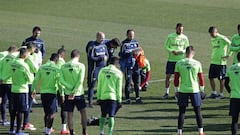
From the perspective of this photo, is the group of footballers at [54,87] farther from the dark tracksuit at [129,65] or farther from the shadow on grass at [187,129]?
A: the dark tracksuit at [129,65]

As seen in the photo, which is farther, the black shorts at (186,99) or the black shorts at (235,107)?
the black shorts at (186,99)

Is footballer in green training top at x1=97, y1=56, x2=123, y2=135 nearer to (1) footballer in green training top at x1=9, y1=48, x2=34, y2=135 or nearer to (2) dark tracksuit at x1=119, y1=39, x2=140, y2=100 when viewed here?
(1) footballer in green training top at x1=9, y1=48, x2=34, y2=135

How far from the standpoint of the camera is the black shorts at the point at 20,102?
65.4 ft

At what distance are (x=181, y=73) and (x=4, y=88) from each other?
5.04m

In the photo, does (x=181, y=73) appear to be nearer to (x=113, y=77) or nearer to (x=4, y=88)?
(x=113, y=77)

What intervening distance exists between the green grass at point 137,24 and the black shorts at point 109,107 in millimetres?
3436

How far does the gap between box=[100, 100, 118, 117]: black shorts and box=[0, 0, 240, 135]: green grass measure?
135 inches

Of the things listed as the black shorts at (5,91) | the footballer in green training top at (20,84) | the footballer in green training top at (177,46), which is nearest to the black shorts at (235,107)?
the footballer in green training top at (20,84)

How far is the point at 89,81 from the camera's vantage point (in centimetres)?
2433

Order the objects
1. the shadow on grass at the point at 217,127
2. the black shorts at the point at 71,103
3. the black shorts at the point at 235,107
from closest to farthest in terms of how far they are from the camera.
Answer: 1. the black shorts at the point at 235,107
2. the black shorts at the point at 71,103
3. the shadow on grass at the point at 217,127

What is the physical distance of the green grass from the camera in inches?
988

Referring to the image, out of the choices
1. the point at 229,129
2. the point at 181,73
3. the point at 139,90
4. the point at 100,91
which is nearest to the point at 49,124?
the point at 100,91

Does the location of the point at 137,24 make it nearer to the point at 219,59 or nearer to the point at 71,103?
the point at 219,59

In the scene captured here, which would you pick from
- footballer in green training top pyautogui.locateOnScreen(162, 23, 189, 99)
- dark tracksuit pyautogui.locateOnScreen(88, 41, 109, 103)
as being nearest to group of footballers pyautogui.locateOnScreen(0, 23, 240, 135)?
dark tracksuit pyautogui.locateOnScreen(88, 41, 109, 103)
